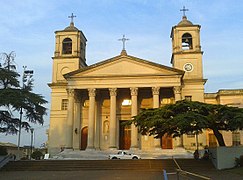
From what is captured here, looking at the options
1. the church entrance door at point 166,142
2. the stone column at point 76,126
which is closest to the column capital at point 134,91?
the church entrance door at point 166,142

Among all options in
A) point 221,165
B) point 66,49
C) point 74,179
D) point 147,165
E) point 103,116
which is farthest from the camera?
point 66,49

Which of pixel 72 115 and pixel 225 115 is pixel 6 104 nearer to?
pixel 72 115

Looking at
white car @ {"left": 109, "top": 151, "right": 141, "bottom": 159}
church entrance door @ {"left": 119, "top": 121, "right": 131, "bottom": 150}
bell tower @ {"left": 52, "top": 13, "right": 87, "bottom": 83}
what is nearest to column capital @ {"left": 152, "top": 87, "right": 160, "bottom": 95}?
church entrance door @ {"left": 119, "top": 121, "right": 131, "bottom": 150}

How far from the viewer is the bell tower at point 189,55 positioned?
124 feet

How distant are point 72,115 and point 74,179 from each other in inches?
713

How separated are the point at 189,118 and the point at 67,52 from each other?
2523cm

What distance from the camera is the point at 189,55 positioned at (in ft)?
129

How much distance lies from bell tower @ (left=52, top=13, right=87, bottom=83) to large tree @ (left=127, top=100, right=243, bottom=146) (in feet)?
65.2

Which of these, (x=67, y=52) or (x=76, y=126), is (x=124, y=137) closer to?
(x=76, y=126)

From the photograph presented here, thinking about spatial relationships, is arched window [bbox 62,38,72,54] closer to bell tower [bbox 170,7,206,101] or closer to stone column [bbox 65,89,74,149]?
stone column [bbox 65,89,74,149]

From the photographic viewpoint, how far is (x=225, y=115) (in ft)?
69.8

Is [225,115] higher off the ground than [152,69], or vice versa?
[152,69]

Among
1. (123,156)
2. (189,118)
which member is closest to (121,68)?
(123,156)

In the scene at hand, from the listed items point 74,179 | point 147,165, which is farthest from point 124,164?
point 74,179
